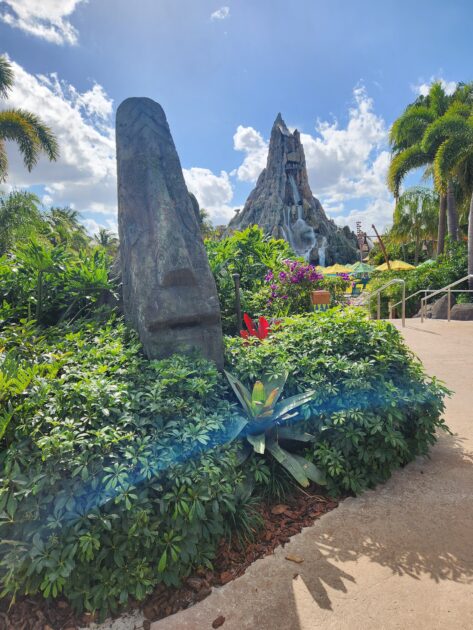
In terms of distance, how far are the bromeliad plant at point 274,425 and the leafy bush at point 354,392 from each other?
0.08 metres

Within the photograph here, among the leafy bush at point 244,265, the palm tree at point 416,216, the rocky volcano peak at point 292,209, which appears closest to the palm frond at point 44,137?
the leafy bush at point 244,265

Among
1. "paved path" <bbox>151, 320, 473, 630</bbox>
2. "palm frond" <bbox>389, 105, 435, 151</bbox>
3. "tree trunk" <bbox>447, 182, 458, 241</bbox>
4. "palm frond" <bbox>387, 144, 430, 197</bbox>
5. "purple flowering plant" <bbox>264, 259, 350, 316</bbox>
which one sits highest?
"palm frond" <bbox>389, 105, 435, 151</bbox>

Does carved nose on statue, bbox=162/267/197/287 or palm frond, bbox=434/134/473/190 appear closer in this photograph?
carved nose on statue, bbox=162/267/197/287

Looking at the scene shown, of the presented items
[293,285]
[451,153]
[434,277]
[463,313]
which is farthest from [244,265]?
[434,277]

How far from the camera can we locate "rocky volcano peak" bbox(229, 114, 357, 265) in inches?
1687

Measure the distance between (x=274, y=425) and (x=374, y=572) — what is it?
1.02 m

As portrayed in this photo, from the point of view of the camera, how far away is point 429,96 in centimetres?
1825

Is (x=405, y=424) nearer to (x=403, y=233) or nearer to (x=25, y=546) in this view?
(x=25, y=546)

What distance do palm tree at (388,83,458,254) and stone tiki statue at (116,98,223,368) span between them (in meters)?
16.3

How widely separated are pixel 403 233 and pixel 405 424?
89.0 feet

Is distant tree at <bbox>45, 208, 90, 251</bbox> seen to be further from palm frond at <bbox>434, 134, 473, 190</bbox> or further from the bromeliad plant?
palm frond at <bbox>434, 134, 473, 190</bbox>

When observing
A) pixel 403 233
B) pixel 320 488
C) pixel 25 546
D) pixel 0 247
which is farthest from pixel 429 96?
pixel 25 546

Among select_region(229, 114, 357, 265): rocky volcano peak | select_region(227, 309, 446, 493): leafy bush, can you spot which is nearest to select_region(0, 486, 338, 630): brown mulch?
select_region(227, 309, 446, 493): leafy bush

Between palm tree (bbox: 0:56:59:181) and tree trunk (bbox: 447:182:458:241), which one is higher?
palm tree (bbox: 0:56:59:181)
